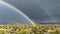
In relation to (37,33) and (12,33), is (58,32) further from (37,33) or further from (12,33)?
(12,33)

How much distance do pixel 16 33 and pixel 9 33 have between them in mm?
300

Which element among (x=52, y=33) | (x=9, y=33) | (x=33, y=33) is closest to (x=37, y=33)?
(x=33, y=33)

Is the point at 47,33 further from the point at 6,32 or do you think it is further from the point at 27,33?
the point at 6,32

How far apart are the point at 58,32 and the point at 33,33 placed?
1.09 metres

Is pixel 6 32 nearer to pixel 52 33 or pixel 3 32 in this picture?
pixel 3 32

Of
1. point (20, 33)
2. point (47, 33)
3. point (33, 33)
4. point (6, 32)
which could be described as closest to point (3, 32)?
point (6, 32)

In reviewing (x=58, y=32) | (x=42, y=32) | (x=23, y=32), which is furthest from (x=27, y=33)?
(x=58, y=32)

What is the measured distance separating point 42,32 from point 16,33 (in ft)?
3.84

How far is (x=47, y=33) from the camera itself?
806 centimetres

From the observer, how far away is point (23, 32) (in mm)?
8031

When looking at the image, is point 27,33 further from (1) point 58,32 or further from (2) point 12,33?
(1) point 58,32

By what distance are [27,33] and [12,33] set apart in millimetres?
650

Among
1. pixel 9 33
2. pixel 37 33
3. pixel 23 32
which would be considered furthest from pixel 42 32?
pixel 9 33

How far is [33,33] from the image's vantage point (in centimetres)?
816
